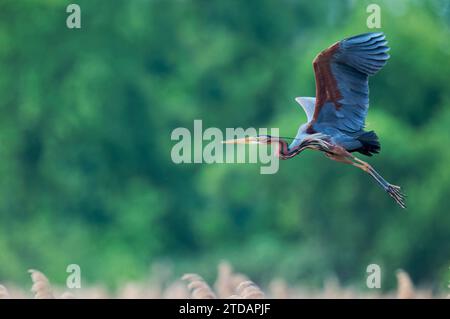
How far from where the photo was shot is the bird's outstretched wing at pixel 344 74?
7781 mm

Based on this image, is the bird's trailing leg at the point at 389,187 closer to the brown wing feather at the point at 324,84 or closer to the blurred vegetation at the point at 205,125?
the brown wing feather at the point at 324,84

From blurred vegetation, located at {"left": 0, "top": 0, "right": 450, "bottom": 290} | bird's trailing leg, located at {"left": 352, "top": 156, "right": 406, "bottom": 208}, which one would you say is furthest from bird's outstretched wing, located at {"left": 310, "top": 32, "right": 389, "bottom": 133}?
blurred vegetation, located at {"left": 0, "top": 0, "right": 450, "bottom": 290}

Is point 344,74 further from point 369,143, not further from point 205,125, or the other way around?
point 205,125

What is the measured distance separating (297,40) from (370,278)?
9568mm

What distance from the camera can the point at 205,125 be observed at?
23.0 metres

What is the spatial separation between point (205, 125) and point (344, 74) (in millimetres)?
15220

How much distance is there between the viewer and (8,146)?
2330 cm

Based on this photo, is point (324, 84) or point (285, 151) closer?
point (285, 151)

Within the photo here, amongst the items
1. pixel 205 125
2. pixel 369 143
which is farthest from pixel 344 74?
pixel 205 125

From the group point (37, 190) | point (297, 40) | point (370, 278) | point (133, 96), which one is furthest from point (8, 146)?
point (370, 278)

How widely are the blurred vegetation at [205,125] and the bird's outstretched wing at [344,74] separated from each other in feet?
32.5

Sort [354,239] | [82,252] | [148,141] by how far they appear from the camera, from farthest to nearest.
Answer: [148,141] < [82,252] < [354,239]

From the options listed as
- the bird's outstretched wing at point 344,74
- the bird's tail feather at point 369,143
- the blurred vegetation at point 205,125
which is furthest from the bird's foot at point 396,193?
the blurred vegetation at point 205,125
